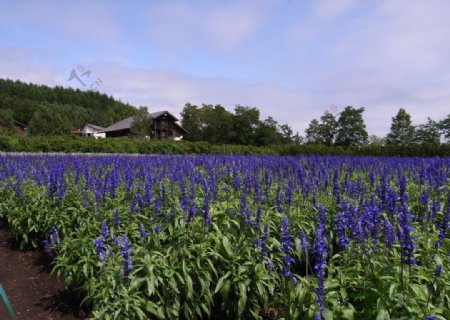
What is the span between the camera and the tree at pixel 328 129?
2448 inches

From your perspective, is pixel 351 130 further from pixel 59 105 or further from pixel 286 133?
pixel 59 105

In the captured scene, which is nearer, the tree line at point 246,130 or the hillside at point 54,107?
the tree line at point 246,130

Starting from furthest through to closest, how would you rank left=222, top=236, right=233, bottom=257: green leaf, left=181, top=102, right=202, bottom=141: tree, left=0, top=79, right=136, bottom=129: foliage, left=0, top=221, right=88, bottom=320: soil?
left=0, top=79, right=136, bottom=129: foliage
left=181, top=102, right=202, bottom=141: tree
left=0, top=221, right=88, bottom=320: soil
left=222, top=236, right=233, bottom=257: green leaf

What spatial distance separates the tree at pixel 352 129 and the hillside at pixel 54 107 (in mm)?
54860

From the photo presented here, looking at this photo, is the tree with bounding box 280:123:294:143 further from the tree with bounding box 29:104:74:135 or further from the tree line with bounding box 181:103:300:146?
the tree with bounding box 29:104:74:135

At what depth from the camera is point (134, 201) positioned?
457 centimetres

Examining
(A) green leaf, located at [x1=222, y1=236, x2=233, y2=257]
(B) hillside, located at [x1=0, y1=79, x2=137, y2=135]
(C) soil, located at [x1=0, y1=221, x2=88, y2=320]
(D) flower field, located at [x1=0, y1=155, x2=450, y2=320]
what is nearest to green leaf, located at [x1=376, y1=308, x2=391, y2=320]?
(D) flower field, located at [x1=0, y1=155, x2=450, y2=320]

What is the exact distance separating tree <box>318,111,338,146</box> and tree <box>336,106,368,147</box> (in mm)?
1220

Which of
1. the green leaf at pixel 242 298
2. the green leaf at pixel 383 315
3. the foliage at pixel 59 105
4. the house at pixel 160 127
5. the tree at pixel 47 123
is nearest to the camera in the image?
the green leaf at pixel 383 315

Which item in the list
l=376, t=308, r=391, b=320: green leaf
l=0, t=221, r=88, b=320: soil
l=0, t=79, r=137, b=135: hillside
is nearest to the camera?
l=376, t=308, r=391, b=320: green leaf

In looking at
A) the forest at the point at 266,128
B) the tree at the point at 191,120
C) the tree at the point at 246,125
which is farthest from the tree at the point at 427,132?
the tree at the point at 191,120

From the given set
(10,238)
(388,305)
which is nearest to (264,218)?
(388,305)

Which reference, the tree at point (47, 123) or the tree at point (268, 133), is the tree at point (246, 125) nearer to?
the tree at point (268, 133)

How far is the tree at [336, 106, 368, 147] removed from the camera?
199 ft
